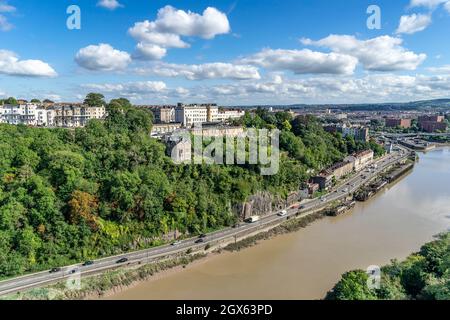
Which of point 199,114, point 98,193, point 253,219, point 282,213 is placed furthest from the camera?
point 199,114

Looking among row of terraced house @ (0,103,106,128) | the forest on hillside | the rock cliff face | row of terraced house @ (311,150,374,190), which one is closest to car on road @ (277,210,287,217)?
the rock cliff face

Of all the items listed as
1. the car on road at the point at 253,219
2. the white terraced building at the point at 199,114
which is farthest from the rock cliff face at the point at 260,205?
the white terraced building at the point at 199,114

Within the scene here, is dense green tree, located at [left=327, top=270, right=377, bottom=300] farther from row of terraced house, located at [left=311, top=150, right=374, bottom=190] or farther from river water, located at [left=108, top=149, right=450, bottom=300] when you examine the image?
row of terraced house, located at [left=311, top=150, right=374, bottom=190]

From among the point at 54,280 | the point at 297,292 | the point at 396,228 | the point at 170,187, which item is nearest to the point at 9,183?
the point at 54,280

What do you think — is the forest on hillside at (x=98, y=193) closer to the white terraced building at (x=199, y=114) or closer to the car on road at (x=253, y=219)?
the car on road at (x=253, y=219)

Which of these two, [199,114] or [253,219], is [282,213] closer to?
[253,219]

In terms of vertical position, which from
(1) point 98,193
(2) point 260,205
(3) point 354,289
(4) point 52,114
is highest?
(4) point 52,114

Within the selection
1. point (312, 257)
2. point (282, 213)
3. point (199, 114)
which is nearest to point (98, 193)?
point (312, 257)
